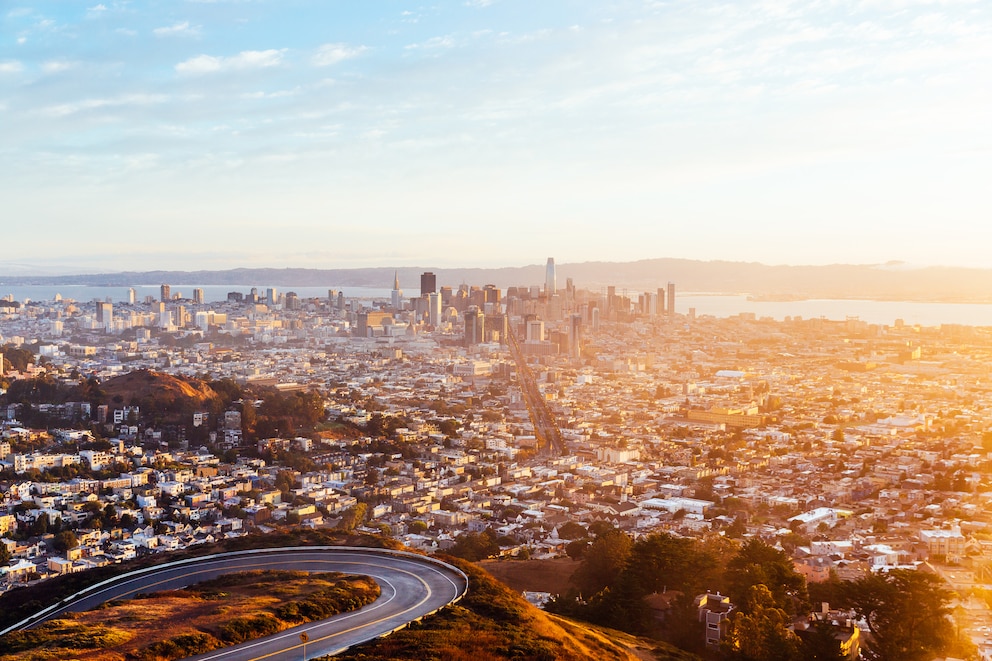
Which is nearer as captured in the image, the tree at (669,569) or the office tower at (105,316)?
the tree at (669,569)

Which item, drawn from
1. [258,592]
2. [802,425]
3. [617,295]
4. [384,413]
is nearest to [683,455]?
[802,425]

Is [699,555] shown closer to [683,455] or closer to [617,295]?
[683,455]

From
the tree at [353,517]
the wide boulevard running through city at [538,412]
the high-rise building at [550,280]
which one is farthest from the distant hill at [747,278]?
the tree at [353,517]

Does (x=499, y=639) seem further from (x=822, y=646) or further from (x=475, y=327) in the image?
(x=475, y=327)

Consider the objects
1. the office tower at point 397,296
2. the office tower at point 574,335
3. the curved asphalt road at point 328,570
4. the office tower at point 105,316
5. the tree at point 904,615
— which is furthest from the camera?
the office tower at point 397,296

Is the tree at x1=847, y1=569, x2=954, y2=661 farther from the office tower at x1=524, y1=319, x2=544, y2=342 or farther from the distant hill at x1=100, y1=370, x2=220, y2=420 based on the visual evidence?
the office tower at x1=524, y1=319, x2=544, y2=342

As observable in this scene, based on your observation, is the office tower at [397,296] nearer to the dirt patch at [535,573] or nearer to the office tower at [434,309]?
the office tower at [434,309]

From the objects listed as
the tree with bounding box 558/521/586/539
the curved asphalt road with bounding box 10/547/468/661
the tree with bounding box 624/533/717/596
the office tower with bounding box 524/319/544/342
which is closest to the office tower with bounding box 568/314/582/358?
the office tower with bounding box 524/319/544/342
